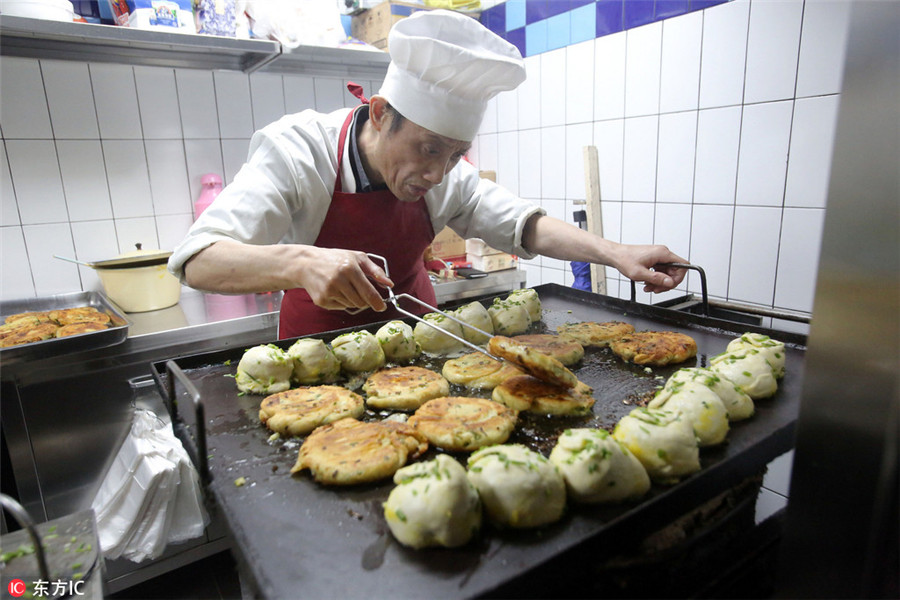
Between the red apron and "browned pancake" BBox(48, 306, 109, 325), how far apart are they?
880 millimetres

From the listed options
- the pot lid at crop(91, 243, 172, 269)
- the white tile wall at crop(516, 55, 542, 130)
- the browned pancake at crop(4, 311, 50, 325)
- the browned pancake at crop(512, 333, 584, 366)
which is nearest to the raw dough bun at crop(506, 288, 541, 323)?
the browned pancake at crop(512, 333, 584, 366)

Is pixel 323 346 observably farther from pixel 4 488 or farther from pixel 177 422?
pixel 4 488

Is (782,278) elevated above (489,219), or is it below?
below

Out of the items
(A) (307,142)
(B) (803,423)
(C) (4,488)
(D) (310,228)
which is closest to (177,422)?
(D) (310,228)

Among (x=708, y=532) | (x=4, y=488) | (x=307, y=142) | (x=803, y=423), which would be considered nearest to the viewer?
(x=803, y=423)

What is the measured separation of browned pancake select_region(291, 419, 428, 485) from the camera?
0.97 meters

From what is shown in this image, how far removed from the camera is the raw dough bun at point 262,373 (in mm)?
1358

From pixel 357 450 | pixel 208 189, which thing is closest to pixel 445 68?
pixel 357 450

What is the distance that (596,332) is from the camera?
1.64 meters

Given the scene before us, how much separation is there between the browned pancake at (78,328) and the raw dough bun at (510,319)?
157 centimetres

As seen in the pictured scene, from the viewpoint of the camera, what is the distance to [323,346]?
1467mm

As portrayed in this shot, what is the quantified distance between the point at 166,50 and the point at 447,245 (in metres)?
1.83

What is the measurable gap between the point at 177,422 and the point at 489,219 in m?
1.43

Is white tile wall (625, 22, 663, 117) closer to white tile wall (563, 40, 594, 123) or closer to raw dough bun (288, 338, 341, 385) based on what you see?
white tile wall (563, 40, 594, 123)
